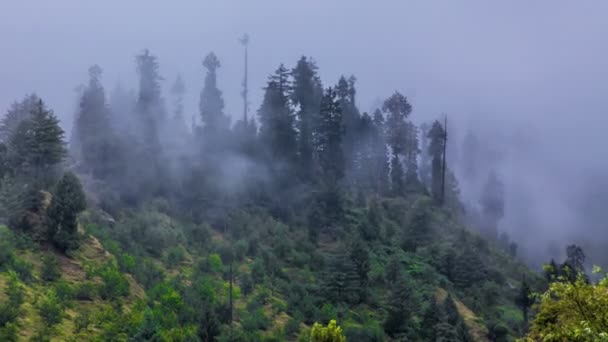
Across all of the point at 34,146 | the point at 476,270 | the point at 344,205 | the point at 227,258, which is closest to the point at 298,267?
the point at 227,258

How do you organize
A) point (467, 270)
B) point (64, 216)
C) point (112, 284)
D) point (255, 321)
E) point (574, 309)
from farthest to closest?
point (467, 270) → point (255, 321) → point (64, 216) → point (112, 284) → point (574, 309)

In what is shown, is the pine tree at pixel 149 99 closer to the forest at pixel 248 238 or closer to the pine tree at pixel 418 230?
the forest at pixel 248 238

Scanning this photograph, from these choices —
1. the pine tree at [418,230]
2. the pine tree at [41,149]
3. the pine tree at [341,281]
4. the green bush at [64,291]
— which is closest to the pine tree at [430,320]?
the pine tree at [341,281]

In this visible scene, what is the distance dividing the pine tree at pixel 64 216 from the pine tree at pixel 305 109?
3425cm

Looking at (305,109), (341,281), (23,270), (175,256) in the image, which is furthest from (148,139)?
(23,270)

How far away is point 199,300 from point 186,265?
7554 millimetres

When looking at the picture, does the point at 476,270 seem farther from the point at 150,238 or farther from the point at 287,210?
the point at 150,238

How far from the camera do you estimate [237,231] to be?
52.3m

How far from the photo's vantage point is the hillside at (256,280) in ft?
101

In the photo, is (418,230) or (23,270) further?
(418,230)

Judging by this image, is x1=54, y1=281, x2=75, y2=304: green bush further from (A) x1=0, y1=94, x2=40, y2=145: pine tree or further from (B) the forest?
(A) x1=0, y1=94, x2=40, y2=145: pine tree

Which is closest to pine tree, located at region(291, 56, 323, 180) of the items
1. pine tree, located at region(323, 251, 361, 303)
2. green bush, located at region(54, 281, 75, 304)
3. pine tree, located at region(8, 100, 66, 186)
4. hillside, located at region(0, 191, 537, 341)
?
hillside, located at region(0, 191, 537, 341)

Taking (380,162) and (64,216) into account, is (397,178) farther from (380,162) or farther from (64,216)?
(64,216)

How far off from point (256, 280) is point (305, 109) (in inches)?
1332
